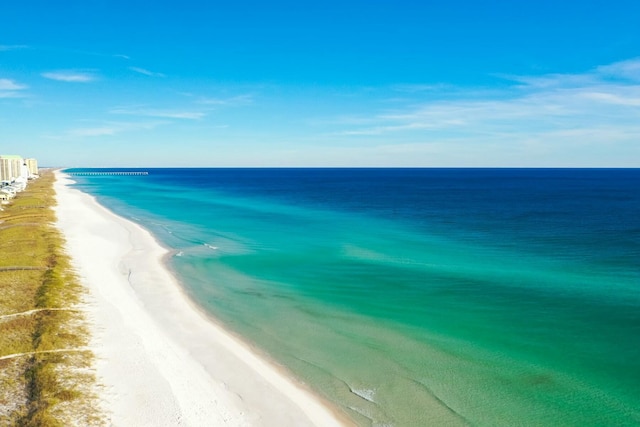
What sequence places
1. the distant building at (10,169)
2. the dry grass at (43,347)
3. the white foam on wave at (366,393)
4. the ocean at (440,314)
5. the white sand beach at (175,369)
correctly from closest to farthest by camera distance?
the dry grass at (43,347) < the white sand beach at (175,369) < the white foam on wave at (366,393) < the ocean at (440,314) < the distant building at (10,169)

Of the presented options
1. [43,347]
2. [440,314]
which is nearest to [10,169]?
[43,347]

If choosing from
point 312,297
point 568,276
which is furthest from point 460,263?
point 312,297

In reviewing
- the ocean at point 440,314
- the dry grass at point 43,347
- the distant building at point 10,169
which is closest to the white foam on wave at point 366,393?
the ocean at point 440,314

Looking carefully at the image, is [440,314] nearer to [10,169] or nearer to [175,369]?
[175,369]

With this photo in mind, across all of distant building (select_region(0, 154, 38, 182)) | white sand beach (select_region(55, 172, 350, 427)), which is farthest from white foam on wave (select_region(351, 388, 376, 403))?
distant building (select_region(0, 154, 38, 182))

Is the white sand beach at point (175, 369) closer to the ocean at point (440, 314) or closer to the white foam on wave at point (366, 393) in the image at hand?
the ocean at point (440, 314)
